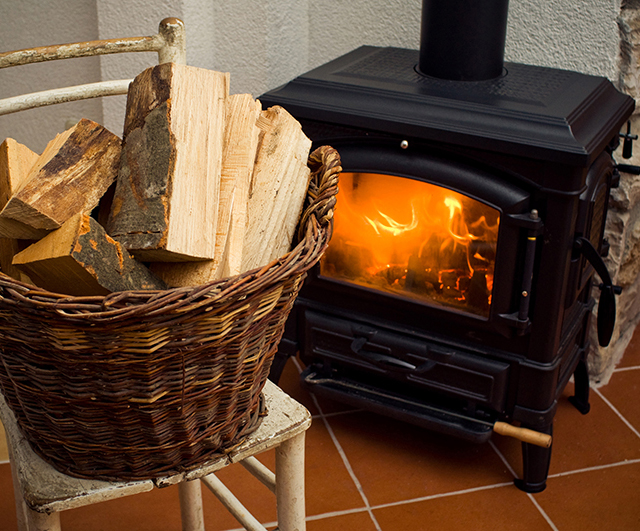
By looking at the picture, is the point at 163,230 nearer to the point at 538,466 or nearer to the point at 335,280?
the point at 335,280

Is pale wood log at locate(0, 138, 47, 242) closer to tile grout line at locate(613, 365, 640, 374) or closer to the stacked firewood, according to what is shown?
the stacked firewood

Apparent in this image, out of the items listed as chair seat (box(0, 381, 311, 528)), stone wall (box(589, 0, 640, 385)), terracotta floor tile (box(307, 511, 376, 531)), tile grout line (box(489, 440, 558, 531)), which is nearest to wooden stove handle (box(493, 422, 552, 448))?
tile grout line (box(489, 440, 558, 531))

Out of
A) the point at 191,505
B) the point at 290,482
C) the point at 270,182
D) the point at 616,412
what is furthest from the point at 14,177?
the point at 616,412

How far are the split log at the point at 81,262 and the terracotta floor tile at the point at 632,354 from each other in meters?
1.78

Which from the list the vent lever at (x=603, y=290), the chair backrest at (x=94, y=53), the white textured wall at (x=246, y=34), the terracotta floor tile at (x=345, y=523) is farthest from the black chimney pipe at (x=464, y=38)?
the terracotta floor tile at (x=345, y=523)

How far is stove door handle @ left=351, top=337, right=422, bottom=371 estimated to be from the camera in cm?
167

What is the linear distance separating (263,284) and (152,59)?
56.7 inches

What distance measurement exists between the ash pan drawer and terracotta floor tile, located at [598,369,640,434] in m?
0.53

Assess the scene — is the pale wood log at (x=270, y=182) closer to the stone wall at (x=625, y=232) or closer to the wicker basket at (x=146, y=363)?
the wicker basket at (x=146, y=363)

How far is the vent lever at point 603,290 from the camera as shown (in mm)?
1438

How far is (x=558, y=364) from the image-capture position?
1564mm

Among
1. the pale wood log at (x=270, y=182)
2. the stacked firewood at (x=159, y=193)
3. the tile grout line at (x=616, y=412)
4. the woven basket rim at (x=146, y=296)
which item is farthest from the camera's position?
the tile grout line at (x=616, y=412)

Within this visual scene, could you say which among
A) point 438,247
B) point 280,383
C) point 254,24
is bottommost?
point 280,383

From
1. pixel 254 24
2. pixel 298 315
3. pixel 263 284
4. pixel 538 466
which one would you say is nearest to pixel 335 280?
pixel 298 315
